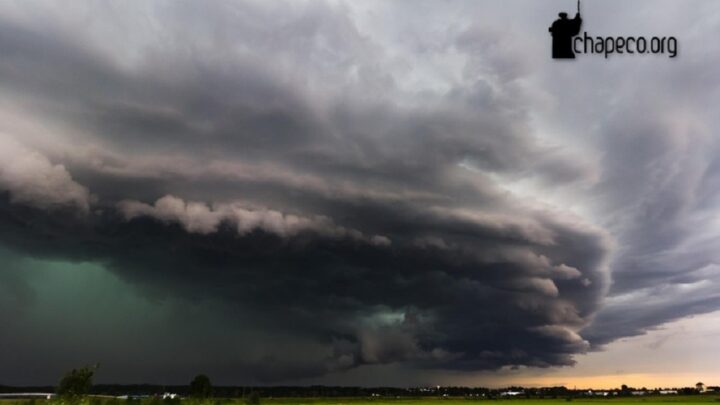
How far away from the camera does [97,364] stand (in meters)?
64.8

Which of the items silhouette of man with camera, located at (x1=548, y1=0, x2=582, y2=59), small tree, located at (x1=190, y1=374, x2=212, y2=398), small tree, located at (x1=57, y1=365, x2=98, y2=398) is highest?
silhouette of man with camera, located at (x1=548, y1=0, x2=582, y2=59)

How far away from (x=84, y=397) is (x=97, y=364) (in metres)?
3.77

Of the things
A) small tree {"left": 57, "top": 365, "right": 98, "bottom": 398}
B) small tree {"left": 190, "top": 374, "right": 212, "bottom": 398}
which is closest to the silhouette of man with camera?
small tree {"left": 57, "top": 365, "right": 98, "bottom": 398}

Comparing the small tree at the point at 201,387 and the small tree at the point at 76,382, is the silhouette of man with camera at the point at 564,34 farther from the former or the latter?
the small tree at the point at 201,387

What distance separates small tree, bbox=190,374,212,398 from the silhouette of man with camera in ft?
424

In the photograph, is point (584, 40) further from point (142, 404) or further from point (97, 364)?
point (142, 404)

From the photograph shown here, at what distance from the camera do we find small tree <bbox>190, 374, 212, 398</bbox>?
138 metres

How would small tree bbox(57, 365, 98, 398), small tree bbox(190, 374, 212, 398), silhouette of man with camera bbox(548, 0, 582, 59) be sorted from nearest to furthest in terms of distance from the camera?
silhouette of man with camera bbox(548, 0, 582, 59)
small tree bbox(57, 365, 98, 398)
small tree bbox(190, 374, 212, 398)

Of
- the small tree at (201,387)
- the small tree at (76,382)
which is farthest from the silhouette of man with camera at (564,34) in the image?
the small tree at (201,387)

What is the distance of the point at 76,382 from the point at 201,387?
7911cm

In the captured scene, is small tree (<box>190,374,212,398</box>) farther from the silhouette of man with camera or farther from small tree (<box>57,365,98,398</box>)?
the silhouette of man with camera


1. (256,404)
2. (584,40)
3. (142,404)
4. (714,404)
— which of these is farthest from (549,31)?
(714,404)

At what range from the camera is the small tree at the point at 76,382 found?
66.3 m

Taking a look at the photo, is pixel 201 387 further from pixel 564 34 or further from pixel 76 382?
pixel 564 34
